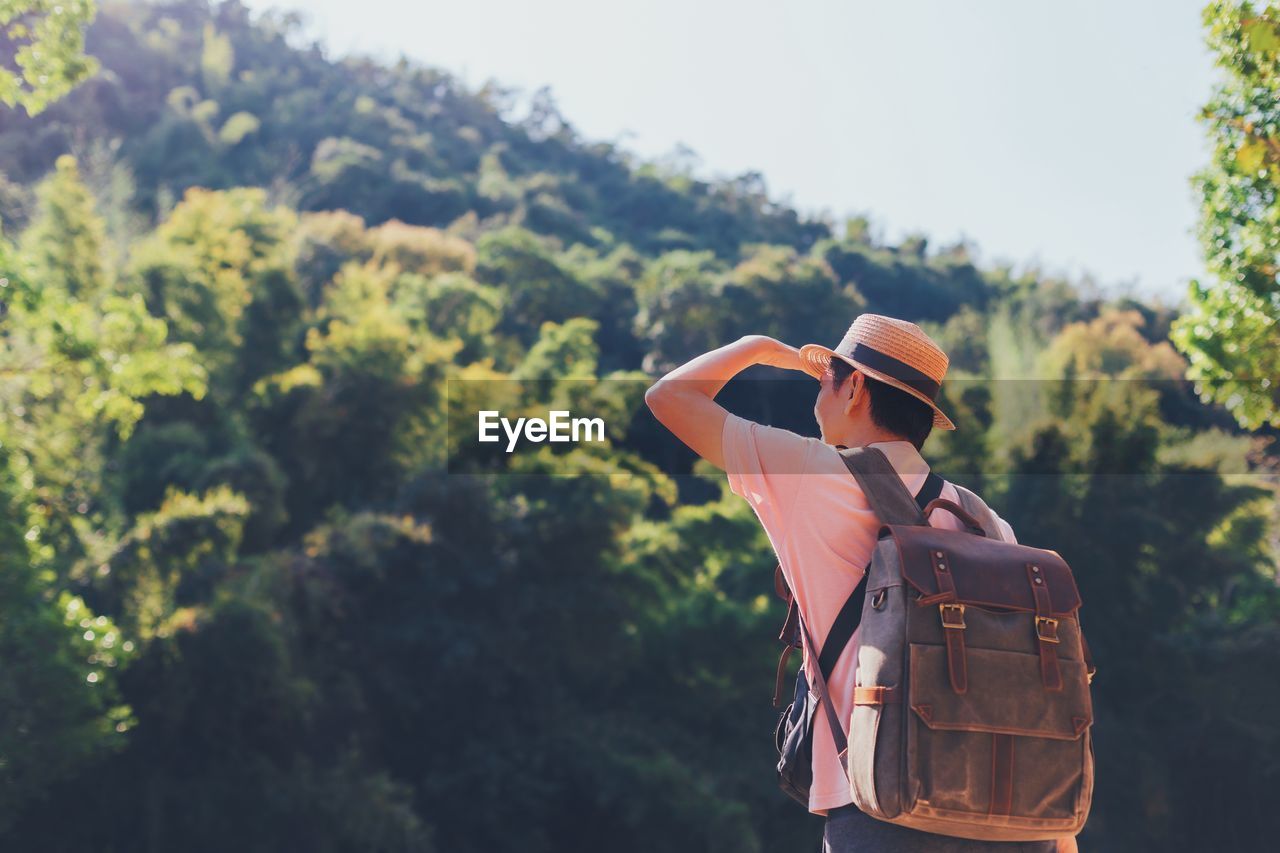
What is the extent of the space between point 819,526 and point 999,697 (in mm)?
250

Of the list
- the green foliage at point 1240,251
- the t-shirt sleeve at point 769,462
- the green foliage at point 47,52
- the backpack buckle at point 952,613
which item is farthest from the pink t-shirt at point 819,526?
the green foliage at point 47,52

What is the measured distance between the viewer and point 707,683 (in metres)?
14.9

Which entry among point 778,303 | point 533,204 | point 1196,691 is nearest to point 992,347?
point 778,303

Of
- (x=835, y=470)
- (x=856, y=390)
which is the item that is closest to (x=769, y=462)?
(x=835, y=470)

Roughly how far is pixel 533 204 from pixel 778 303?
1326 cm

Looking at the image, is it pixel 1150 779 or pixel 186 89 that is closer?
pixel 1150 779

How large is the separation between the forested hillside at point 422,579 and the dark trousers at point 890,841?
22.5ft

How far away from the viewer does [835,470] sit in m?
1.44

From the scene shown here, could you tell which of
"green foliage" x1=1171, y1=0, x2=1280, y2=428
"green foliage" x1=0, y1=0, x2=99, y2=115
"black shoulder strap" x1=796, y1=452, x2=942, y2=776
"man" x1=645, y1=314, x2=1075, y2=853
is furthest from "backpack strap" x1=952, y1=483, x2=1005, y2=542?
"green foliage" x1=0, y1=0, x2=99, y2=115

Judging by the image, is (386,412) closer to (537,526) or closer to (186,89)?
(537,526)

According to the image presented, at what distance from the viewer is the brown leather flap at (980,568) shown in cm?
136

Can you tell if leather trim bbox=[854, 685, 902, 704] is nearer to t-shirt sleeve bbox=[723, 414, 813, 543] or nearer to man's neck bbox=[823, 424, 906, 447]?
t-shirt sleeve bbox=[723, 414, 813, 543]

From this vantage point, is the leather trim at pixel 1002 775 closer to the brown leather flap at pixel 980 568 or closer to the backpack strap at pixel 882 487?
the brown leather flap at pixel 980 568

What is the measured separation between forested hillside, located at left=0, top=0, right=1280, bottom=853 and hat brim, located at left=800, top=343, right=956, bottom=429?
21.5 ft
